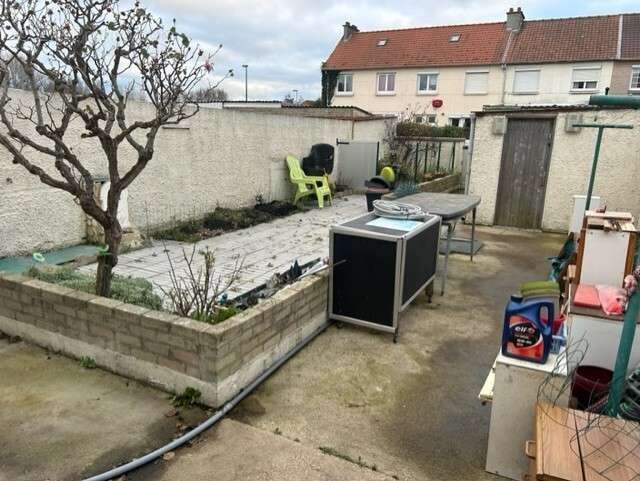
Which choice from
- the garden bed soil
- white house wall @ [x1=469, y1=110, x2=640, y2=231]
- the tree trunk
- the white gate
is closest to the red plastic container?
the tree trunk

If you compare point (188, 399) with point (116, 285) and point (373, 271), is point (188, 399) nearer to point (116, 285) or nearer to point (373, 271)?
point (116, 285)

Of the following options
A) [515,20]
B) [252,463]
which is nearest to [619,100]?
[252,463]

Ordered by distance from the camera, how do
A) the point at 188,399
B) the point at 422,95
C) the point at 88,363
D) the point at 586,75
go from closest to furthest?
the point at 188,399
the point at 88,363
the point at 586,75
the point at 422,95

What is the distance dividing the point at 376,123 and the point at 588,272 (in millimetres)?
11134

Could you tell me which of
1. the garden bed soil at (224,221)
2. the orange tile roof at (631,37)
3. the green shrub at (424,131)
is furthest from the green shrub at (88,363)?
the orange tile roof at (631,37)

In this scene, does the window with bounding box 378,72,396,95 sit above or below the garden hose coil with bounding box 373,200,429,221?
above

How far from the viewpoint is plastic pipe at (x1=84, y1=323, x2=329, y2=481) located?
7.39ft

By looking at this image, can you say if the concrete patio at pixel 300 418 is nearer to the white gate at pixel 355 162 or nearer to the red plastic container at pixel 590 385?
the red plastic container at pixel 590 385

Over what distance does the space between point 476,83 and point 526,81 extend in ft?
7.77

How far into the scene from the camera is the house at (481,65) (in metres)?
20.9

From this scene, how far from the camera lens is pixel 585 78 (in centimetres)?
2123

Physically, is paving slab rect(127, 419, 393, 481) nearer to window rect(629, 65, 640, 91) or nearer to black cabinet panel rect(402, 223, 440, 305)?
black cabinet panel rect(402, 223, 440, 305)

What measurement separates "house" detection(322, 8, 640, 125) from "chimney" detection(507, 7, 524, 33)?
5 centimetres

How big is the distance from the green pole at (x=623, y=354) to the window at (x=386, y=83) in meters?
25.3
